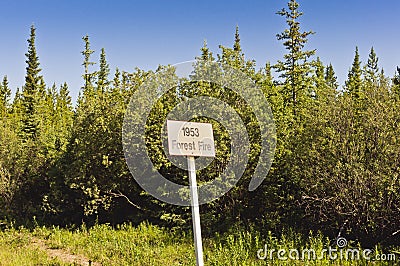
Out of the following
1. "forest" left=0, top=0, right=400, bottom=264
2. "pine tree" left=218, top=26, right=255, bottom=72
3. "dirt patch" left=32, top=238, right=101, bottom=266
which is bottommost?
"dirt patch" left=32, top=238, right=101, bottom=266

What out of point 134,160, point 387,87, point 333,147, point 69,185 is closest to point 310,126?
point 333,147

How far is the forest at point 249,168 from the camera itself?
10.0 m

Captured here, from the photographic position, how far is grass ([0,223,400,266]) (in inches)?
360

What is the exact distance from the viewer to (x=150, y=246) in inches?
439

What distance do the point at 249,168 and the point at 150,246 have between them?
11.8 ft

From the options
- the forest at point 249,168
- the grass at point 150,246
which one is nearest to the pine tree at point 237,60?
the forest at point 249,168

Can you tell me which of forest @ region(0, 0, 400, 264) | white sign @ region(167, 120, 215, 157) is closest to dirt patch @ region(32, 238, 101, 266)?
forest @ region(0, 0, 400, 264)

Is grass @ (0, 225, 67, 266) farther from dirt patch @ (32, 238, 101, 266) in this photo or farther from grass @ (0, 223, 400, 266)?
dirt patch @ (32, 238, 101, 266)

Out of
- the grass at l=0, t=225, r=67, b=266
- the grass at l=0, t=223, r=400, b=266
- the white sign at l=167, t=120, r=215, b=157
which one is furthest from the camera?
the grass at l=0, t=225, r=67, b=266

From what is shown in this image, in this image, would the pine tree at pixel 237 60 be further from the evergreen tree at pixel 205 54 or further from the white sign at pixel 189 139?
the white sign at pixel 189 139

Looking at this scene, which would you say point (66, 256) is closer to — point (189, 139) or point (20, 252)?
point (20, 252)

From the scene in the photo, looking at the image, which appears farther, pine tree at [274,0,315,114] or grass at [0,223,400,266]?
pine tree at [274,0,315,114]

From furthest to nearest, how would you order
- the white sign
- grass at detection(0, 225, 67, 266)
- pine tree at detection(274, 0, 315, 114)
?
pine tree at detection(274, 0, 315, 114)
grass at detection(0, 225, 67, 266)
the white sign

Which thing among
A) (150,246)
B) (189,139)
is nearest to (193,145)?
(189,139)
